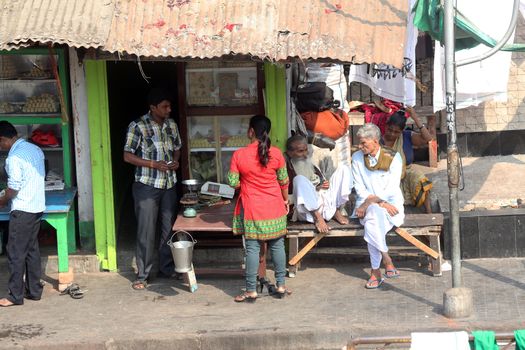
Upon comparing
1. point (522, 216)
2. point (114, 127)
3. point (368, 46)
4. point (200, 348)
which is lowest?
point (200, 348)

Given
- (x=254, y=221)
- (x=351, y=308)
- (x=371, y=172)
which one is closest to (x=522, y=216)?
(x=371, y=172)

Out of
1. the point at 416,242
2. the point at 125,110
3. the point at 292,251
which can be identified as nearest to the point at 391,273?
the point at 416,242

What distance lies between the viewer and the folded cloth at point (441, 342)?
204 inches

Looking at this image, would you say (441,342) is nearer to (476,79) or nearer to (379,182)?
(379,182)

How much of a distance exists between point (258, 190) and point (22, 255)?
7.18 feet

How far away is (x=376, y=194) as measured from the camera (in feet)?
29.1

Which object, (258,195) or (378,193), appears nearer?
(258,195)

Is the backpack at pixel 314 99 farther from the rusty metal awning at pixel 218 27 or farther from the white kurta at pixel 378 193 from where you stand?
the rusty metal awning at pixel 218 27

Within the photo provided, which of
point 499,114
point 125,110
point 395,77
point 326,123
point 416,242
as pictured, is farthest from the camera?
point 499,114

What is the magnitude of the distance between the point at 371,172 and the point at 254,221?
139 centimetres

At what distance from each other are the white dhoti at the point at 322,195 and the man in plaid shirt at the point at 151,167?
46.8 inches

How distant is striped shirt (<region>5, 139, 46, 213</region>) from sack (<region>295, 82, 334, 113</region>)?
9.59 feet

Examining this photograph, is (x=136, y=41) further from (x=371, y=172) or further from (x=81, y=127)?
(x=371, y=172)

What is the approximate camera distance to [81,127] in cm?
927
